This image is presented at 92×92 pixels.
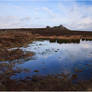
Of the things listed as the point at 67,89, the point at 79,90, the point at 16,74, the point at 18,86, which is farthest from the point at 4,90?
the point at 79,90

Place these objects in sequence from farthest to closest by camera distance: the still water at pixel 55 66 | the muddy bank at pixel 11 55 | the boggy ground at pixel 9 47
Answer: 1. the boggy ground at pixel 9 47
2. the muddy bank at pixel 11 55
3. the still water at pixel 55 66

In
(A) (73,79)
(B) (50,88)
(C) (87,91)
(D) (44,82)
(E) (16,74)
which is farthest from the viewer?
(E) (16,74)

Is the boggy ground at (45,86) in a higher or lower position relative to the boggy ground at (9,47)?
lower

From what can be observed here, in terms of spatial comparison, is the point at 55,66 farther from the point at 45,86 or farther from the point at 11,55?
the point at 11,55

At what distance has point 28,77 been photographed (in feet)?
33.8

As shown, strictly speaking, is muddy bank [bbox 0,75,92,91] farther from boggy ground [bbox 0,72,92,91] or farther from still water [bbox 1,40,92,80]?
still water [bbox 1,40,92,80]

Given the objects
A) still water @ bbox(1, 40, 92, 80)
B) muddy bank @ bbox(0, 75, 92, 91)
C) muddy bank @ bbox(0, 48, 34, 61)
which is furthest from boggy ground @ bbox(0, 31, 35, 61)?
muddy bank @ bbox(0, 75, 92, 91)

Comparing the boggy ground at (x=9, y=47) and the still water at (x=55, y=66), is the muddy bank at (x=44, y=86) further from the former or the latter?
the boggy ground at (x=9, y=47)

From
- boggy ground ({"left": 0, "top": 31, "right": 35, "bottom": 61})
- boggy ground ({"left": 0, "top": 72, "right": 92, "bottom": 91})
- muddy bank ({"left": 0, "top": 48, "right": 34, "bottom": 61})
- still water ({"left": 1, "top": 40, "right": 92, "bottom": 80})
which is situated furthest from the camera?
boggy ground ({"left": 0, "top": 31, "right": 35, "bottom": 61})

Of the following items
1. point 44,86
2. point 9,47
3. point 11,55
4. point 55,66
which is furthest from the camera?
point 9,47

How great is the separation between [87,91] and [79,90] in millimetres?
534

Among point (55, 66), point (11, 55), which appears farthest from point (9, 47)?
point (55, 66)

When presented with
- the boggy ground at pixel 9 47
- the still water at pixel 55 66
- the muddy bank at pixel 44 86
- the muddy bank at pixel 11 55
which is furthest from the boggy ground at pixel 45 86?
the boggy ground at pixel 9 47

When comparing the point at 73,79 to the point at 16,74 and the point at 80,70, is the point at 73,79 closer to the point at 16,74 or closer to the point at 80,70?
the point at 80,70
